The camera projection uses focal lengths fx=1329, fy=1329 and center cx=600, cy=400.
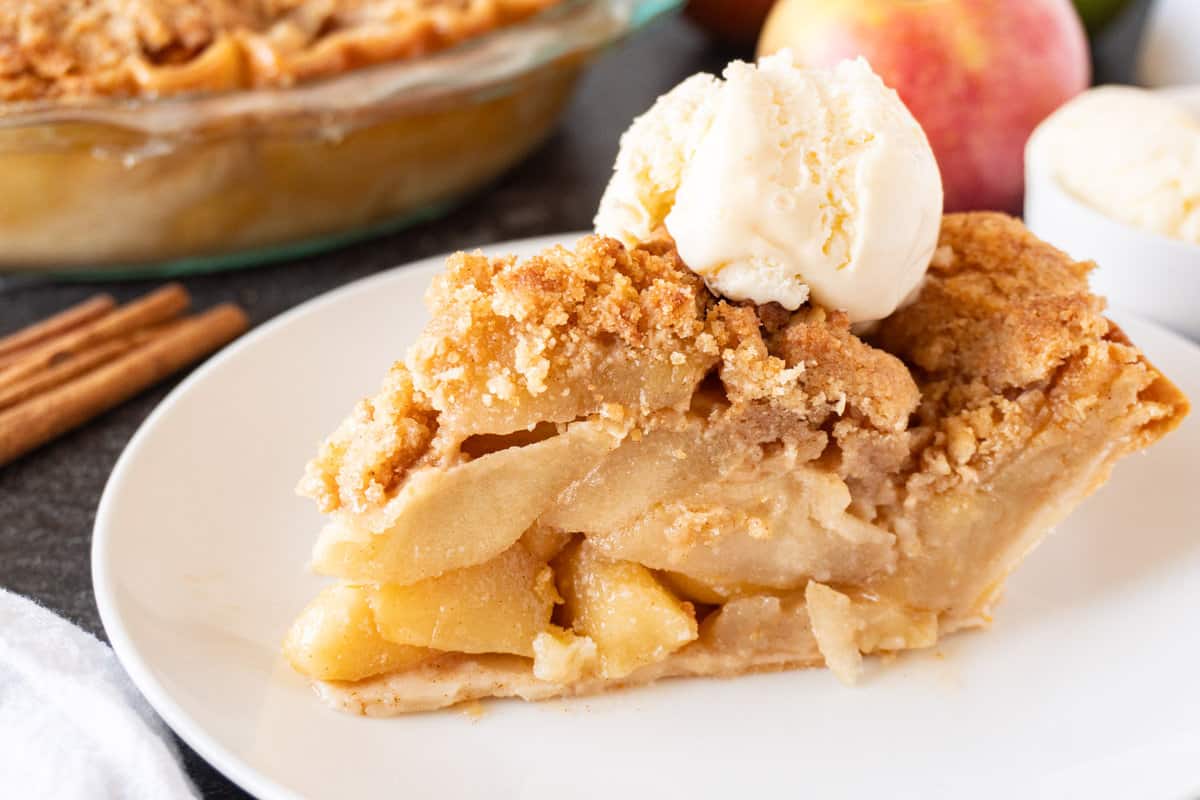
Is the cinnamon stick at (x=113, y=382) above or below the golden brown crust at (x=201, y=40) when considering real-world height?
below

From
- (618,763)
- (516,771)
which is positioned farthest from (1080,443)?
(516,771)

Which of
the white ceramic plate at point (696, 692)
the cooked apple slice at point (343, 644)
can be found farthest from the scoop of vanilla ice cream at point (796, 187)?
the cooked apple slice at point (343, 644)

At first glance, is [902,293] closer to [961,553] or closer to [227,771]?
[961,553]

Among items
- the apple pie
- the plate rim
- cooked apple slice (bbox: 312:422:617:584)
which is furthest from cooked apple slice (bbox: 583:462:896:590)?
the plate rim

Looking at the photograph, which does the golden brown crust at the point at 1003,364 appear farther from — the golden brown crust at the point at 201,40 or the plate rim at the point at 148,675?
the golden brown crust at the point at 201,40

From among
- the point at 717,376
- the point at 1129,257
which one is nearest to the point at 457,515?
the point at 717,376
